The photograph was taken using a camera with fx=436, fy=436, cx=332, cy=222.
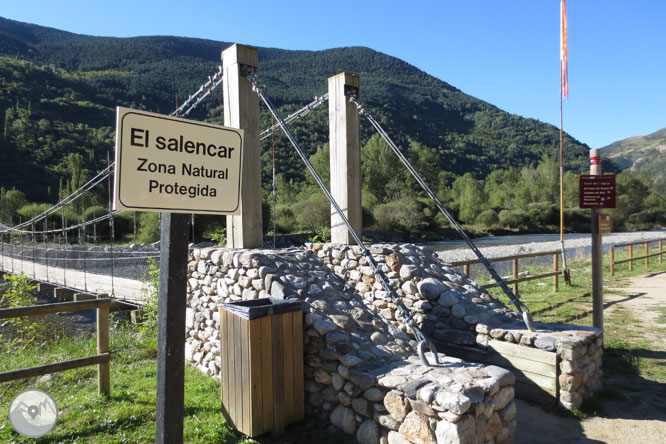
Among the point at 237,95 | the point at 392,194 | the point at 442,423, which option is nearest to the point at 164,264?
the point at 442,423

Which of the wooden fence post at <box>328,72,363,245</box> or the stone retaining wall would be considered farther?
the wooden fence post at <box>328,72,363,245</box>

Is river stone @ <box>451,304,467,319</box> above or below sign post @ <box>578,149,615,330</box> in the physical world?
below

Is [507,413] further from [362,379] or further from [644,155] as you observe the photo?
[644,155]

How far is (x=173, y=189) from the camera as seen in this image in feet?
5.04

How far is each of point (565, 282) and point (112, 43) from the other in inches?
5156

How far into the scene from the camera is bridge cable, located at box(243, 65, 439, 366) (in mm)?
2994

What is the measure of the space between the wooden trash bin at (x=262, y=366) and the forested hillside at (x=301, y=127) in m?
2.90

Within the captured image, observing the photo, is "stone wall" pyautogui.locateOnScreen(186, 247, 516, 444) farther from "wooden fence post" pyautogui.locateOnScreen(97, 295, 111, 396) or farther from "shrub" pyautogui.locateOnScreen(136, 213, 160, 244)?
"shrub" pyautogui.locateOnScreen(136, 213, 160, 244)

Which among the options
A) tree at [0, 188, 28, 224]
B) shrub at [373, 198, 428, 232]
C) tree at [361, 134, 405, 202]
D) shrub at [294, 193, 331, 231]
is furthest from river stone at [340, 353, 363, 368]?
tree at [361, 134, 405, 202]

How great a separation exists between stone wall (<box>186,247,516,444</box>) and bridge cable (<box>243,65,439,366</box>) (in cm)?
15

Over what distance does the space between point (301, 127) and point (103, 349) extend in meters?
49.1

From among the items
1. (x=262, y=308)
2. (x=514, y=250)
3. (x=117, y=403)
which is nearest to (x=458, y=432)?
(x=262, y=308)

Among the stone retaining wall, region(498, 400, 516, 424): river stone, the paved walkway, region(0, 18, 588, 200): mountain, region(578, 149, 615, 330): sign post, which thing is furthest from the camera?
region(0, 18, 588, 200): mountain

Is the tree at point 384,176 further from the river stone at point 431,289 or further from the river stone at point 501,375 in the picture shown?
the river stone at point 501,375
